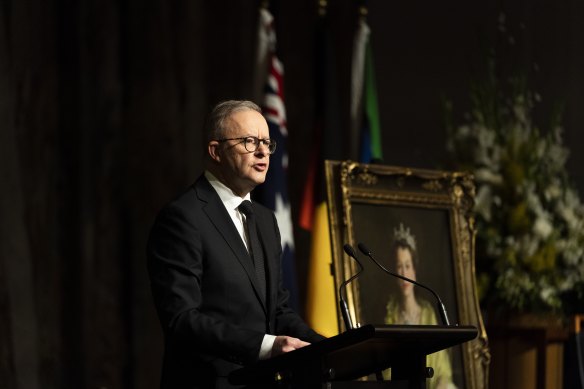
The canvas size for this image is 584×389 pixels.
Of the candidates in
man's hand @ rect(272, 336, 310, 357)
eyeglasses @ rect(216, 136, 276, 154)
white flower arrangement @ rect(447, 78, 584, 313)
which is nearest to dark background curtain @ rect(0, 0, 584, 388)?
white flower arrangement @ rect(447, 78, 584, 313)

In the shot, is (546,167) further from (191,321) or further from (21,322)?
(191,321)

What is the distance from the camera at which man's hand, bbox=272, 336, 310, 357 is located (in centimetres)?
308

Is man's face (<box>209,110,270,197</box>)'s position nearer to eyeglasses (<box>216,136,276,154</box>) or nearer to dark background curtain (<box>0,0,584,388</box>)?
eyeglasses (<box>216,136,276,154</box>)

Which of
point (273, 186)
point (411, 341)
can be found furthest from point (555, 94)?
point (411, 341)

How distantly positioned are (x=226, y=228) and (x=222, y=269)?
159 mm

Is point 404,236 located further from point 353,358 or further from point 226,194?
point 353,358

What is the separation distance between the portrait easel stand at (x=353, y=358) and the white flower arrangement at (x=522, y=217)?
265 centimetres

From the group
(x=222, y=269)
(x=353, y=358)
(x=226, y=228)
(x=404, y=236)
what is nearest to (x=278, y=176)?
(x=404, y=236)

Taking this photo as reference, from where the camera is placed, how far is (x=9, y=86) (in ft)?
20.2

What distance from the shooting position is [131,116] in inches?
275

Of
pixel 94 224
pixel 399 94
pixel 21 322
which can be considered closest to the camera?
pixel 21 322

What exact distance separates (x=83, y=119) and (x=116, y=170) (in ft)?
1.29

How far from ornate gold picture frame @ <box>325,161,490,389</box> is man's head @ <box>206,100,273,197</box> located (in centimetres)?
157

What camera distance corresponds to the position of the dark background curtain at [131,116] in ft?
20.7
